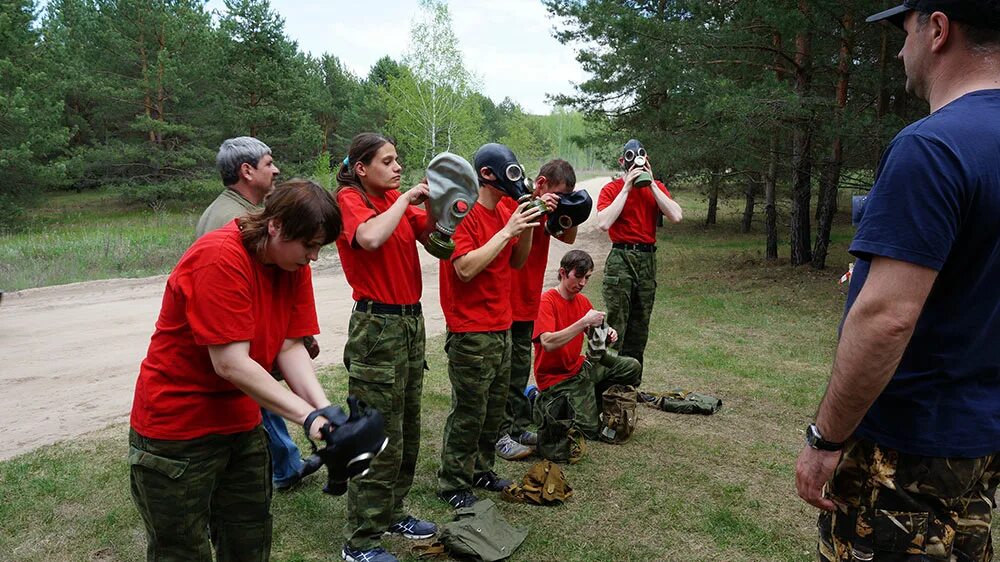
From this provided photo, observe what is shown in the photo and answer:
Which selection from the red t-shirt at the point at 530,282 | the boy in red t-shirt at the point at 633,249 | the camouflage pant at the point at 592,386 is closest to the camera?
the red t-shirt at the point at 530,282

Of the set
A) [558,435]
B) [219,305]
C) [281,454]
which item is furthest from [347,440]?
[558,435]

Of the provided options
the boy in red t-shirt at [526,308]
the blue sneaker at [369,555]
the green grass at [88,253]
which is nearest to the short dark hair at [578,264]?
the boy in red t-shirt at [526,308]

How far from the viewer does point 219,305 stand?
6.81 ft

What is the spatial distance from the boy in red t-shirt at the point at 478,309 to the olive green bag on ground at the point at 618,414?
1398mm

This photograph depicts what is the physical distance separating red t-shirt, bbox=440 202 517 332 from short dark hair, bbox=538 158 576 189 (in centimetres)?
76

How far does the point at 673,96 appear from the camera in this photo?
38.8 ft

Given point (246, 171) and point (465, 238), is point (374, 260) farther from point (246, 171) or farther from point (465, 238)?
point (246, 171)

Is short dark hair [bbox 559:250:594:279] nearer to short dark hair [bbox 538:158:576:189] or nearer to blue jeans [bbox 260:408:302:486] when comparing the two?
short dark hair [bbox 538:158:576:189]

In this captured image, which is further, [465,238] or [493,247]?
[465,238]

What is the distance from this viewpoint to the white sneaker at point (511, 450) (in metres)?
4.90

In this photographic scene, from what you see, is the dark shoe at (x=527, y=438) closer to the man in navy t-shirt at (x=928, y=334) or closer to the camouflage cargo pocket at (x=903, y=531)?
the man in navy t-shirt at (x=928, y=334)

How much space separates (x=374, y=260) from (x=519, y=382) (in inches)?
89.0

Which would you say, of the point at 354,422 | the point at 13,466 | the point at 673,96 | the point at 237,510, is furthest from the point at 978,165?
the point at 673,96

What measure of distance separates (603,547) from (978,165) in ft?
9.10
